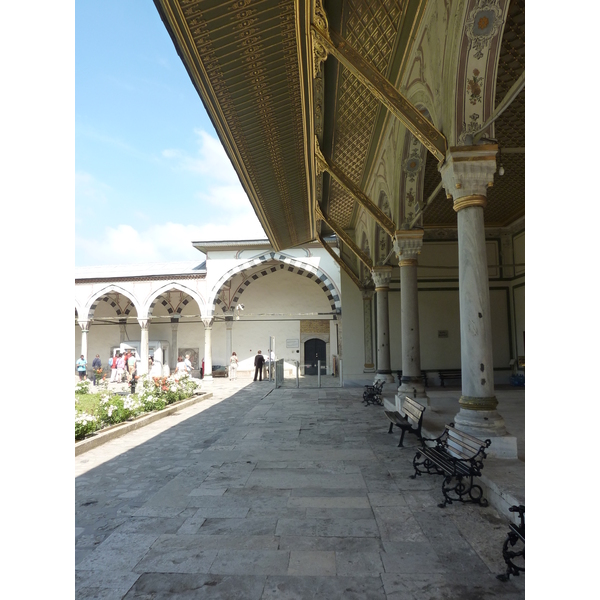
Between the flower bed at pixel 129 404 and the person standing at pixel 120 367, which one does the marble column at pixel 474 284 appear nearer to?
the flower bed at pixel 129 404

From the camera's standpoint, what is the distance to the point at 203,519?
3.47m

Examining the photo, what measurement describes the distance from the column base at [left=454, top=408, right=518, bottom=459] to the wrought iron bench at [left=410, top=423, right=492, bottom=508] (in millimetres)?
139

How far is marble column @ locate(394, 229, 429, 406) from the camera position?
25.9ft

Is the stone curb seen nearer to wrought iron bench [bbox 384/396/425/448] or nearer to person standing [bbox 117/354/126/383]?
wrought iron bench [bbox 384/396/425/448]

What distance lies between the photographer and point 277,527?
328cm

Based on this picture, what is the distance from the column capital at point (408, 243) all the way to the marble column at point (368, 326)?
240 inches

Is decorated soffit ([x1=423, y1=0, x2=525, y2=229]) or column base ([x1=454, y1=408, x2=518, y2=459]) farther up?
decorated soffit ([x1=423, y1=0, x2=525, y2=229])

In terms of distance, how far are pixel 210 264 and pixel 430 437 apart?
49.7 ft

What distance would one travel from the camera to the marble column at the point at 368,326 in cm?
1395

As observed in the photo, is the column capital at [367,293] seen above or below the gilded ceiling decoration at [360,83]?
below

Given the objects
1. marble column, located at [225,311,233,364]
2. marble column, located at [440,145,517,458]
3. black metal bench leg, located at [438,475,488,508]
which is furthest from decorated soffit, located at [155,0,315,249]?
marble column, located at [225,311,233,364]

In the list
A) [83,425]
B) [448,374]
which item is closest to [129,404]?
[83,425]

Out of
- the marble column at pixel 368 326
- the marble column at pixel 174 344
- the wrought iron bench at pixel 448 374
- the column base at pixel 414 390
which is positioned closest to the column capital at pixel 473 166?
the column base at pixel 414 390
